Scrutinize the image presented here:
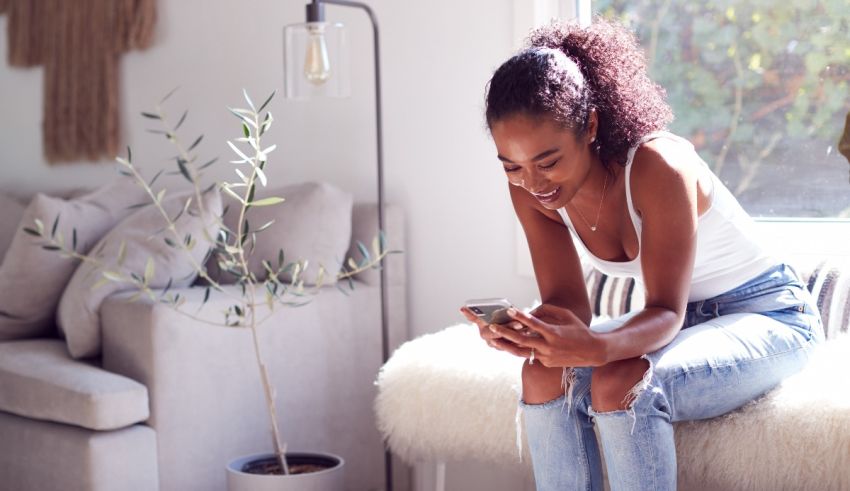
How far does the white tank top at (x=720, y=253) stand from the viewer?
1867 mm

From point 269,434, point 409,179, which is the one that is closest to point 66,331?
point 269,434

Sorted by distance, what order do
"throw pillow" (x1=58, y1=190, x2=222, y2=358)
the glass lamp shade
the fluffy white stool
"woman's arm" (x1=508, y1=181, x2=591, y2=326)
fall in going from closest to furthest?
the fluffy white stool, "woman's arm" (x1=508, y1=181, x2=591, y2=326), "throw pillow" (x1=58, y1=190, x2=222, y2=358), the glass lamp shade

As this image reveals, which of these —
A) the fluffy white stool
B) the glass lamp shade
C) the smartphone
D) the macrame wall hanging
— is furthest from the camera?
the macrame wall hanging

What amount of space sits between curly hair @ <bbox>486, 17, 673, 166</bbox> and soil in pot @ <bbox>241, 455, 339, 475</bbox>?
1.13m

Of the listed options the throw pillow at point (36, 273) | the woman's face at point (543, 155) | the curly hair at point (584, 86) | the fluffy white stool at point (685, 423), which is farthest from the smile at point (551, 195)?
the throw pillow at point (36, 273)

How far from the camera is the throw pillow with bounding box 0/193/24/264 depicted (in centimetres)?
354

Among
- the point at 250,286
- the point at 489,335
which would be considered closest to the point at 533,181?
the point at 489,335

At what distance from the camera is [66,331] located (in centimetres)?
263

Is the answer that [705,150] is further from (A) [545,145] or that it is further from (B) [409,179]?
(A) [545,145]

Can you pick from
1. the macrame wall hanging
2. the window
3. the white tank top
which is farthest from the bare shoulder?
the macrame wall hanging

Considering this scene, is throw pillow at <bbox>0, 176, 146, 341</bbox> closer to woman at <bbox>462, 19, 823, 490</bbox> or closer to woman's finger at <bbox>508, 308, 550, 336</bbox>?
woman at <bbox>462, 19, 823, 490</bbox>

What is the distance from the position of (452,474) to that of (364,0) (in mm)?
1484

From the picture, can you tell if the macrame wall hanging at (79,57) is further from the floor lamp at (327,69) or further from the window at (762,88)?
the window at (762,88)

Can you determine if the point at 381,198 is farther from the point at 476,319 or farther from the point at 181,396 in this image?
the point at 476,319
